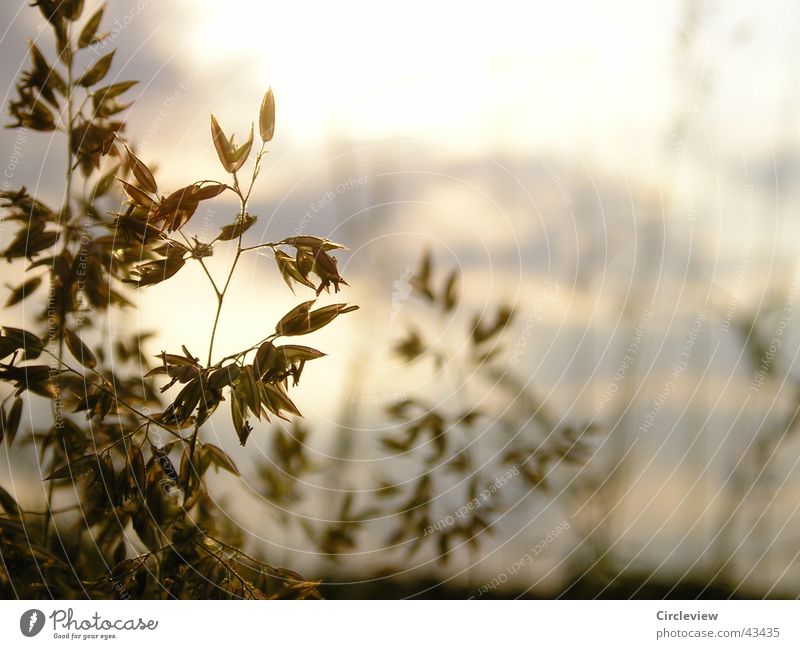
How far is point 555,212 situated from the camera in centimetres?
77

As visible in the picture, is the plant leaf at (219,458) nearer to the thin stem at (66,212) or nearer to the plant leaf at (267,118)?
the thin stem at (66,212)

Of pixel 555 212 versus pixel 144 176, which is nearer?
pixel 144 176

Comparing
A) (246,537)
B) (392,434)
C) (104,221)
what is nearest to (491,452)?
(392,434)
